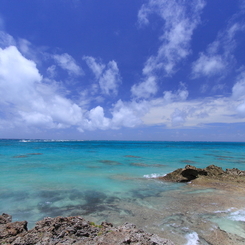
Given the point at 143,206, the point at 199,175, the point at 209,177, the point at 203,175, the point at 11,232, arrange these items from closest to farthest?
the point at 11,232
the point at 143,206
the point at 209,177
the point at 199,175
the point at 203,175

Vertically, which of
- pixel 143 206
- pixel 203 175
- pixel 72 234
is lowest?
pixel 143 206

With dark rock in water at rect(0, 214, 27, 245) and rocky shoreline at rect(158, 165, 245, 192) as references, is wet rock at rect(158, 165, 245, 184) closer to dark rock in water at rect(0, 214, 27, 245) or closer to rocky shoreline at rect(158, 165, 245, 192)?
rocky shoreline at rect(158, 165, 245, 192)

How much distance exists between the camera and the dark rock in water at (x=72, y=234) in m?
3.80

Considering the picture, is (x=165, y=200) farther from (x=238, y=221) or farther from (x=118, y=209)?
(x=238, y=221)

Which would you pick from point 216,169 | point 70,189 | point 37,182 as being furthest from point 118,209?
point 216,169

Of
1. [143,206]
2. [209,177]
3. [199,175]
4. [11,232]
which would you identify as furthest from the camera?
[199,175]

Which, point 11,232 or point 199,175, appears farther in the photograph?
point 199,175

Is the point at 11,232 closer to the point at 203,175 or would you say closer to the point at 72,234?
the point at 72,234

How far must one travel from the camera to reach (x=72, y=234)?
14.5 ft

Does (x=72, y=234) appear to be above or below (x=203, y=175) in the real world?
above

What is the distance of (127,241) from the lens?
373 cm

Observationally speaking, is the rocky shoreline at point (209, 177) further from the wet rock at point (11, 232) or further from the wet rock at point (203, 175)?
the wet rock at point (11, 232)

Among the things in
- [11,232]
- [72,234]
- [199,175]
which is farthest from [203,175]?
[11,232]

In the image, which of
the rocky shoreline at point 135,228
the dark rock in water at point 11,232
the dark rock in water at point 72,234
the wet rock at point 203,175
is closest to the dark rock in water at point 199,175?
the wet rock at point 203,175
